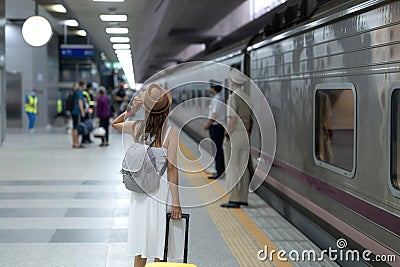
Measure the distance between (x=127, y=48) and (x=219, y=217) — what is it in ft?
36.1

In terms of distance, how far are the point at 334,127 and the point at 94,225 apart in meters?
2.83

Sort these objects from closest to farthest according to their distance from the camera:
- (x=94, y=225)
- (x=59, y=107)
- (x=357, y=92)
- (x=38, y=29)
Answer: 1. (x=357, y=92)
2. (x=94, y=225)
3. (x=38, y=29)
4. (x=59, y=107)

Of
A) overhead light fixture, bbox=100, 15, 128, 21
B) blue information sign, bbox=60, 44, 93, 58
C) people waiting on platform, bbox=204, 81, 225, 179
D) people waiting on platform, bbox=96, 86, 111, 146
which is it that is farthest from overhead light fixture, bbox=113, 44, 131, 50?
blue information sign, bbox=60, 44, 93, 58

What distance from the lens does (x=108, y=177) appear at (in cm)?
1112

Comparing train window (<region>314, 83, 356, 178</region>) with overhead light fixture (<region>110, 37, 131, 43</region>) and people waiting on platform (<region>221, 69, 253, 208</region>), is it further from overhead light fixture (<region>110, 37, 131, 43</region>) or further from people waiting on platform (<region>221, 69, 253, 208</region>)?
overhead light fixture (<region>110, 37, 131, 43</region>)

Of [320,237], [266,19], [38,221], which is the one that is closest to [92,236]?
[38,221]

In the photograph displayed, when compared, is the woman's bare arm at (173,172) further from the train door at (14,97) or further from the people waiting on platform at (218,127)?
the train door at (14,97)

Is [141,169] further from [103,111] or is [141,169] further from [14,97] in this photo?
[14,97]

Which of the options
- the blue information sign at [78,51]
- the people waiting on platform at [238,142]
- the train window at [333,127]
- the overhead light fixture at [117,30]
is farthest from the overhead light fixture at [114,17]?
the blue information sign at [78,51]

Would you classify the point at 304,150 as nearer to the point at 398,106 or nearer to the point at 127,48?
the point at 398,106

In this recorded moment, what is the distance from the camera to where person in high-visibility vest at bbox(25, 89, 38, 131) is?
75.4 feet

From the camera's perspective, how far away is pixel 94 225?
719 centimetres

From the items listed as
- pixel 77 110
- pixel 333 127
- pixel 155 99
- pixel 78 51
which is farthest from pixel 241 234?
pixel 78 51

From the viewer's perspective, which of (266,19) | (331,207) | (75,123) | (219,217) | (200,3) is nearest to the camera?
(331,207)
